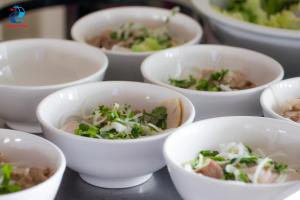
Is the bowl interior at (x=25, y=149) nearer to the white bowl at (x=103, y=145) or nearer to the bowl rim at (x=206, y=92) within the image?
the white bowl at (x=103, y=145)

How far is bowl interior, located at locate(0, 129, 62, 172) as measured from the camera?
1110 mm

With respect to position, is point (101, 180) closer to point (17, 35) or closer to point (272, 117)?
point (272, 117)

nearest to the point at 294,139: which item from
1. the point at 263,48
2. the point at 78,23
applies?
the point at 263,48

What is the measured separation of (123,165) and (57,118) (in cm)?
22

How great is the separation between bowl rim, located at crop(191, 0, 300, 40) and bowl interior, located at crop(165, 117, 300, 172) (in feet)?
1.20

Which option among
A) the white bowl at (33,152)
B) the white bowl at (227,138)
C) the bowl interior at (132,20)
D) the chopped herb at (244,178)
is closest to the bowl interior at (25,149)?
the white bowl at (33,152)

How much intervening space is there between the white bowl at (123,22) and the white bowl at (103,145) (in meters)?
0.20

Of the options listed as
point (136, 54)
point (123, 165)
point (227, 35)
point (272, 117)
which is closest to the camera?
point (123, 165)

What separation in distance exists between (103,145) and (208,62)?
58 cm

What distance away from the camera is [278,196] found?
3.45ft

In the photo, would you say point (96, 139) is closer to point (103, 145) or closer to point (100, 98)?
point (103, 145)

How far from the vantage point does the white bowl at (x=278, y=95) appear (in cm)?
131

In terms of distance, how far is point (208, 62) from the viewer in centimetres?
162

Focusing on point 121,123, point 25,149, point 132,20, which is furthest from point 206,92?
point 132,20
